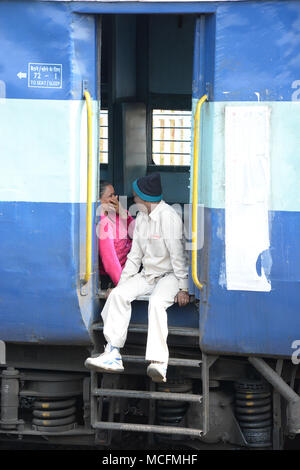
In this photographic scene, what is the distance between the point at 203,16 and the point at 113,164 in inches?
85.3

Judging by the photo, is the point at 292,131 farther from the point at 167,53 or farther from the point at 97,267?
the point at 167,53

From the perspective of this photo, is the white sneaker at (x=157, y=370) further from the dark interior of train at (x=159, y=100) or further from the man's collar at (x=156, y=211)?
the dark interior of train at (x=159, y=100)

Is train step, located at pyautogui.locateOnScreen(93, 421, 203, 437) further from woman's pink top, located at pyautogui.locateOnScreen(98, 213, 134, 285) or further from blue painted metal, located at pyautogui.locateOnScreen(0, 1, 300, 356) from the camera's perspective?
woman's pink top, located at pyautogui.locateOnScreen(98, 213, 134, 285)

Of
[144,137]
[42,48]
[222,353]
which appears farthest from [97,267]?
[144,137]

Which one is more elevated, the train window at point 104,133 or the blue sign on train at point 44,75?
the blue sign on train at point 44,75

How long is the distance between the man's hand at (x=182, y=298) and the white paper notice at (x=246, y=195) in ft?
1.40

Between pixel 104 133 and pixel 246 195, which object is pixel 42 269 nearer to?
pixel 246 195

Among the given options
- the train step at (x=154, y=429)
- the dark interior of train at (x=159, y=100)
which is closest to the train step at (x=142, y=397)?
the train step at (x=154, y=429)

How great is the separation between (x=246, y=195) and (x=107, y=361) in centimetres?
136

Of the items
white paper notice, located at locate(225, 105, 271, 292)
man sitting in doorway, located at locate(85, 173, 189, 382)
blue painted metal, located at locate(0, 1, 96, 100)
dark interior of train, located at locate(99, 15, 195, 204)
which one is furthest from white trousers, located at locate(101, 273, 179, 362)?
dark interior of train, located at locate(99, 15, 195, 204)

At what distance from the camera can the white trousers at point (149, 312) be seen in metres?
4.96

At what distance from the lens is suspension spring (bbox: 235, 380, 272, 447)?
17.4ft

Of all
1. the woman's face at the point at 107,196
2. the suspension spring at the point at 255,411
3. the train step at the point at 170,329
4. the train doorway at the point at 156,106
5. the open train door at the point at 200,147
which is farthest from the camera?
the train doorway at the point at 156,106

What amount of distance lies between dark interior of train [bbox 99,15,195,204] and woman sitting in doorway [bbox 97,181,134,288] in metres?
1.10
